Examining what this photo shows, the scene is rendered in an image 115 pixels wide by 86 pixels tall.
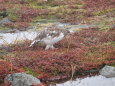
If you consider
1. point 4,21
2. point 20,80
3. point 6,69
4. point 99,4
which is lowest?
point 99,4

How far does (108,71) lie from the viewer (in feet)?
53.1

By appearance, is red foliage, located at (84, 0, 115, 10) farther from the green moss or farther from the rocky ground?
the green moss

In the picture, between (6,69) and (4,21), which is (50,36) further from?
(4,21)

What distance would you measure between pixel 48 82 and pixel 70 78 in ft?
3.17

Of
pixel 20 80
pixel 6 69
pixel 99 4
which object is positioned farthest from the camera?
pixel 99 4

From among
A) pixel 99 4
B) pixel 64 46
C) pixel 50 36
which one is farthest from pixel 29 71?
pixel 99 4

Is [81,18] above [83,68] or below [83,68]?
below

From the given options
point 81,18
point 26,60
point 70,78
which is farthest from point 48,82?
point 81,18

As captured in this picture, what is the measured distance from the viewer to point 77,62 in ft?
56.3

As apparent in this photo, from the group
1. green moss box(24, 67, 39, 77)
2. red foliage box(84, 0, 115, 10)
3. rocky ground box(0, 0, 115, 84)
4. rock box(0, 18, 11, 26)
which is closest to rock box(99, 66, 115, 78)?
rocky ground box(0, 0, 115, 84)

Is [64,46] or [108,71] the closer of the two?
[108,71]

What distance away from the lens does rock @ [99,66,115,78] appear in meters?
16.0

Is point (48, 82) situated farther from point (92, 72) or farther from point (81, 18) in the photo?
point (81, 18)

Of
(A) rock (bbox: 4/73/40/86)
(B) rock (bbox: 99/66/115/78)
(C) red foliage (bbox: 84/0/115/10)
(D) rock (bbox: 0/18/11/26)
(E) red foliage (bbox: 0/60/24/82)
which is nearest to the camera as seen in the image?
(A) rock (bbox: 4/73/40/86)
